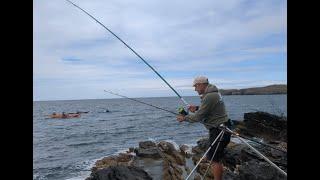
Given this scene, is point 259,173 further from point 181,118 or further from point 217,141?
point 181,118

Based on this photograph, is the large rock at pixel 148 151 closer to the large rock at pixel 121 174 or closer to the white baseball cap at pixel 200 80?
the large rock at pixel 121 174

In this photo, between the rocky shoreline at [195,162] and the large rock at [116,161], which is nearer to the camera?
the rocky shoreline at [195,162]

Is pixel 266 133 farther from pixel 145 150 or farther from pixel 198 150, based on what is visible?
pixel 145 150

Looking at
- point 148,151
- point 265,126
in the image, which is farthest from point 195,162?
point 265,126

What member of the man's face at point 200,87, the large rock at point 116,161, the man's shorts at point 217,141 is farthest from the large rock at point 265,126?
the man's face at point 200,87

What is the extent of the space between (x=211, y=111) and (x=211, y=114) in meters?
0.07

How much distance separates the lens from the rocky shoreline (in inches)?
494

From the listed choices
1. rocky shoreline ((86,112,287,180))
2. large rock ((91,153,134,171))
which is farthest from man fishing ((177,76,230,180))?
large rock ((91,153,134,171))

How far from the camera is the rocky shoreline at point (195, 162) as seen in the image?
494 inches

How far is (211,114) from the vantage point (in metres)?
6.75
